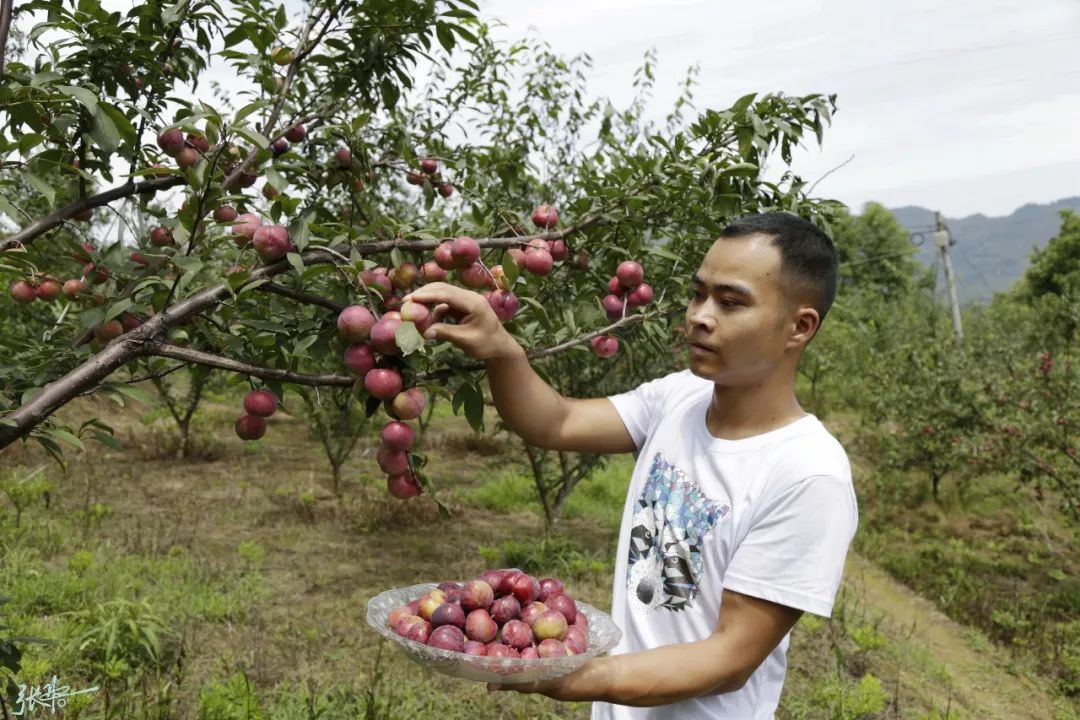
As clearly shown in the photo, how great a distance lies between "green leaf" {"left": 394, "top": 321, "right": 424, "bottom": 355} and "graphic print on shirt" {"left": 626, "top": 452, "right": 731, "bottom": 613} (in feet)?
2.08

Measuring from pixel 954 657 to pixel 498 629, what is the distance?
5.56 m

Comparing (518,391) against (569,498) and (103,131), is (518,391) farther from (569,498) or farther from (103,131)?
(569,498)

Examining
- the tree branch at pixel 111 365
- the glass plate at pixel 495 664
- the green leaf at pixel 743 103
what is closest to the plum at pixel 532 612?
the glass plate at pixel 495 664

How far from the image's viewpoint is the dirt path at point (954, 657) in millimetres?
4926

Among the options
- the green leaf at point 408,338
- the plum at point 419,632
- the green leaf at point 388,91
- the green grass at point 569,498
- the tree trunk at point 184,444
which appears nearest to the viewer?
the green leaf at point 408,338

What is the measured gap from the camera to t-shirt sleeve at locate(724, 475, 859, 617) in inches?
51.7

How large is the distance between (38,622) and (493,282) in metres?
4.00

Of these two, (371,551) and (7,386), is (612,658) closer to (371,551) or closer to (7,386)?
(7,386)

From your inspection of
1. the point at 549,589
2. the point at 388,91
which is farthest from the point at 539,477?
the point at 549,589

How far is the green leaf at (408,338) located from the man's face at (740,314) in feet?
1.71

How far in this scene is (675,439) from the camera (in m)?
1.68

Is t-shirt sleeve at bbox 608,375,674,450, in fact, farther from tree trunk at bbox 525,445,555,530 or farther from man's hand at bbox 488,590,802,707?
tree trunk at bbox 525,445,555,530

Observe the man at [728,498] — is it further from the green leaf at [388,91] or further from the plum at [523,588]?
the green leaf at [388,91]

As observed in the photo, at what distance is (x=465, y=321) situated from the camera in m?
1.42
